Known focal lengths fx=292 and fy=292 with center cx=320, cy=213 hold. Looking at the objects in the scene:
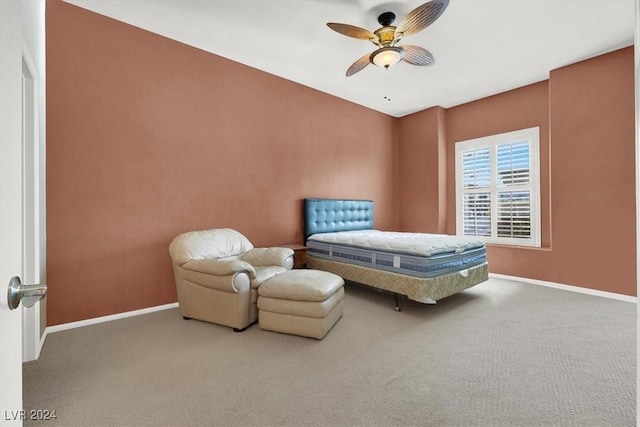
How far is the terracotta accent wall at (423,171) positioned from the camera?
18.1 ft

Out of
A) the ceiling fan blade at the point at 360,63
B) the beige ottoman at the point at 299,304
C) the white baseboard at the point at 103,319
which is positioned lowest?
the white baseboard at the point at 103,319

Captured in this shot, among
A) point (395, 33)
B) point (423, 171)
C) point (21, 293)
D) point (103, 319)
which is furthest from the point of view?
point (423, 171)

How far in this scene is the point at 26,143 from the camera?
226 cm

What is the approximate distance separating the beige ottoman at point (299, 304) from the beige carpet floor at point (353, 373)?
0.10 meters

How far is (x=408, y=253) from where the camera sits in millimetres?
3129

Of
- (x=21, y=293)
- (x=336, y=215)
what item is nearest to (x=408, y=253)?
(x=336, y=215)

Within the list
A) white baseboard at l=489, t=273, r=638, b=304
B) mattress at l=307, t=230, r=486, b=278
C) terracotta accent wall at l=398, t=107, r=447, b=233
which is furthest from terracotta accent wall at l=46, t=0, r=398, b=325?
white baseboard at l=489, t=273, r=638, b=304

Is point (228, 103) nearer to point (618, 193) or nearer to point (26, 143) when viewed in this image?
point (26, 143)

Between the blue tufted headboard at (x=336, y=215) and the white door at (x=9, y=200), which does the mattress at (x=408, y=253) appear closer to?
the blue tufted headboard at (x=336, y=215)

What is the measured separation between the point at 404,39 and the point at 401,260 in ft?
8.29

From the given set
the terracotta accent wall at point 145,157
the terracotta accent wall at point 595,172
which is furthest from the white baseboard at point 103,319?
the terracotta accent wall at point 595,172

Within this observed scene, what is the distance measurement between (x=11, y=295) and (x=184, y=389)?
4.94 ft

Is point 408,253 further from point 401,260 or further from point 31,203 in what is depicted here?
point 31,203

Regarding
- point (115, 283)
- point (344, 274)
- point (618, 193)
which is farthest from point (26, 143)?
point (618, 193)
